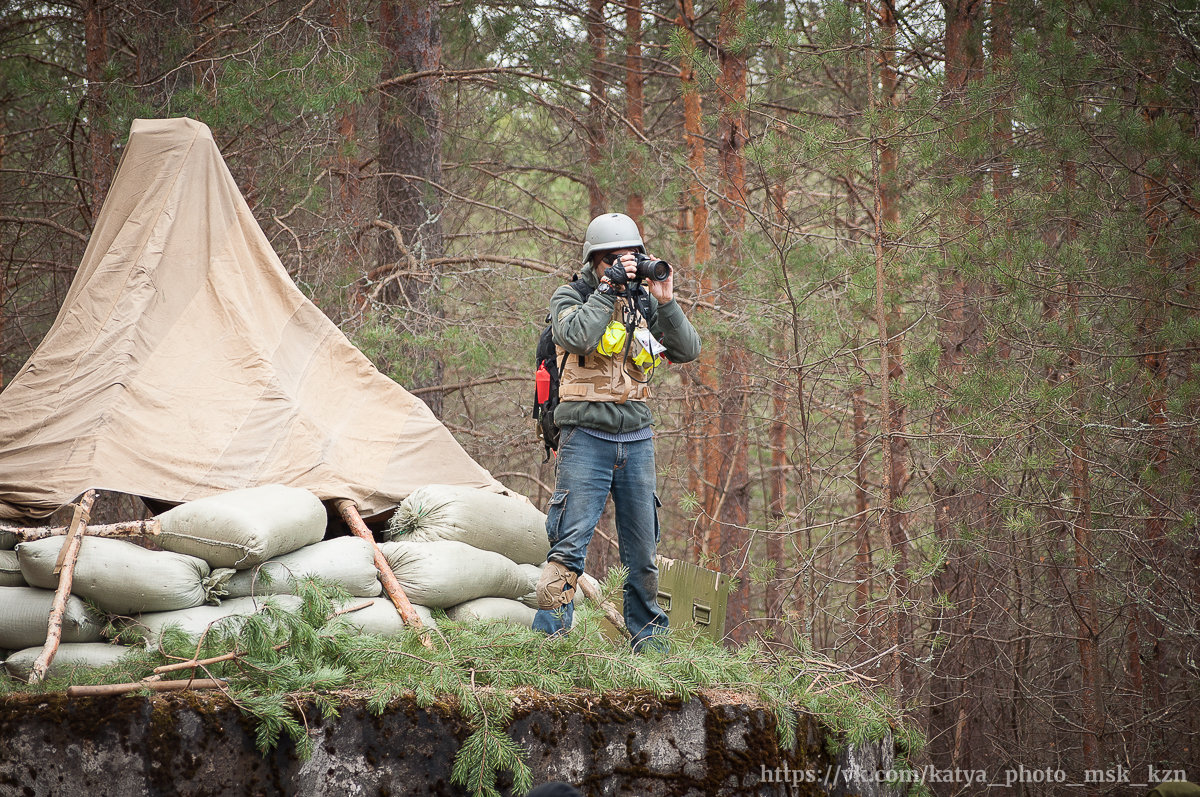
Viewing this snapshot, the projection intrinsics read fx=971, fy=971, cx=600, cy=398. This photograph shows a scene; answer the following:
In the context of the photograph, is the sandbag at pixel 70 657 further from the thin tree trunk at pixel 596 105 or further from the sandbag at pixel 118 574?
the thin tree trunk at pixel 596 105

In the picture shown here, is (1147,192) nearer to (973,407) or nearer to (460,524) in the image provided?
(973,407)

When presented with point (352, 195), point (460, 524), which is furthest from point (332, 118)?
point (460, 524)

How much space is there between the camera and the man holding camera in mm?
3986

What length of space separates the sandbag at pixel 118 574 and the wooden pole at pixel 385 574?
78cm

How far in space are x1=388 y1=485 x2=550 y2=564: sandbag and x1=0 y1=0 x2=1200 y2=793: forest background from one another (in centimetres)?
94

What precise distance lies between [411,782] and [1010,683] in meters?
6.87

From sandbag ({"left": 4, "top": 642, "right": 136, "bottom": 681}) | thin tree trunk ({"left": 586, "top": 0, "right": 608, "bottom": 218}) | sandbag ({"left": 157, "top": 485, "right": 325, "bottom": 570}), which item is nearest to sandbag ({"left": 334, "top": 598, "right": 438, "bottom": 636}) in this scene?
sandbag ({"left": 157, "top": 485, "right": 325, "bottom": 570})

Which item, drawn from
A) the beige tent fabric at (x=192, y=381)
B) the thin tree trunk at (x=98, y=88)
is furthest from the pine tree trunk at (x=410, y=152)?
the beige tent fabric at (x=192, y=381)

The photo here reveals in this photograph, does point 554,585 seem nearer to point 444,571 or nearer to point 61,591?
point 444,571

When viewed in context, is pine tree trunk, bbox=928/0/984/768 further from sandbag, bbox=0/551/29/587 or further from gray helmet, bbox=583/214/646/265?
sandbag, bbox=0/551/29/587

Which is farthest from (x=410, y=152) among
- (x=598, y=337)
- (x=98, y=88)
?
(x=598, y=337)

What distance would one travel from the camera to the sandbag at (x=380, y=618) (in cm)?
390

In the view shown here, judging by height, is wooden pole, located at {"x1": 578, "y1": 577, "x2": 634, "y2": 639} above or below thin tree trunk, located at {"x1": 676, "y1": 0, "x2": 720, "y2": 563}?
below

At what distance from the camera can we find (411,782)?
309 centimetres
